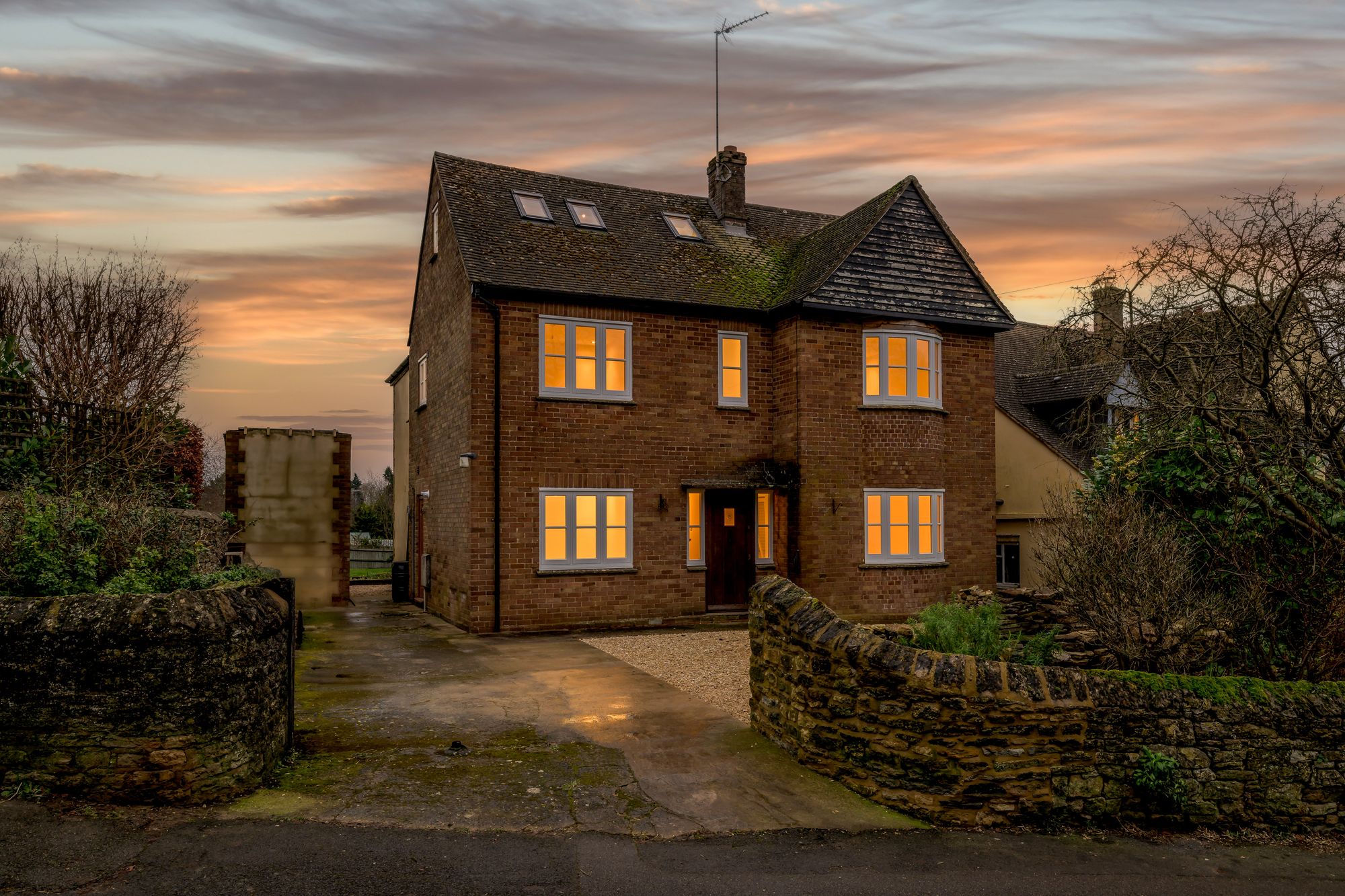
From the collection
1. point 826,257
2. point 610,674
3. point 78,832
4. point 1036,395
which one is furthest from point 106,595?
point 1036,395

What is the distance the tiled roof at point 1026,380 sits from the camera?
22844mm

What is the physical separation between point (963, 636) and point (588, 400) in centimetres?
918

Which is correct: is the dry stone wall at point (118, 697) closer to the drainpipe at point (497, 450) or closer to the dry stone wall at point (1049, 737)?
the dry stone wall at point (1049, 737)

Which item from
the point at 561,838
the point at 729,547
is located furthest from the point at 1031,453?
the point at 561,838

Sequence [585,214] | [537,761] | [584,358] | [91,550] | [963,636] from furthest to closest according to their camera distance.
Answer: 1. [585,214]
2. [584,358]
3. [963,636]
4. [537,761]
5. [91,550]

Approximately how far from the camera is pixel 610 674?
37.8ft

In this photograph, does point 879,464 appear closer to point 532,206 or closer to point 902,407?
point 902,407

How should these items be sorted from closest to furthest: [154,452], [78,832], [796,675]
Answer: [78,832] < [796,675] < [154,452]

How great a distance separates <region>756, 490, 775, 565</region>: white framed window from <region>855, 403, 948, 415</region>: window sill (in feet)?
8.36

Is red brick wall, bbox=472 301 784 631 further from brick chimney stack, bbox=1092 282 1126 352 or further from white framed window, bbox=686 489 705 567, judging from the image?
brick chimney stack, bbox=1092 282 1126 352

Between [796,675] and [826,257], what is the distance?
12.2 meters

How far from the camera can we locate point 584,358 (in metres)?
16.3

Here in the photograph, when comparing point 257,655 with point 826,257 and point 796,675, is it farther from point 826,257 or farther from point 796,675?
point 826,257

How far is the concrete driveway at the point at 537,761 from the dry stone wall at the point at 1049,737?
1.49 ft
